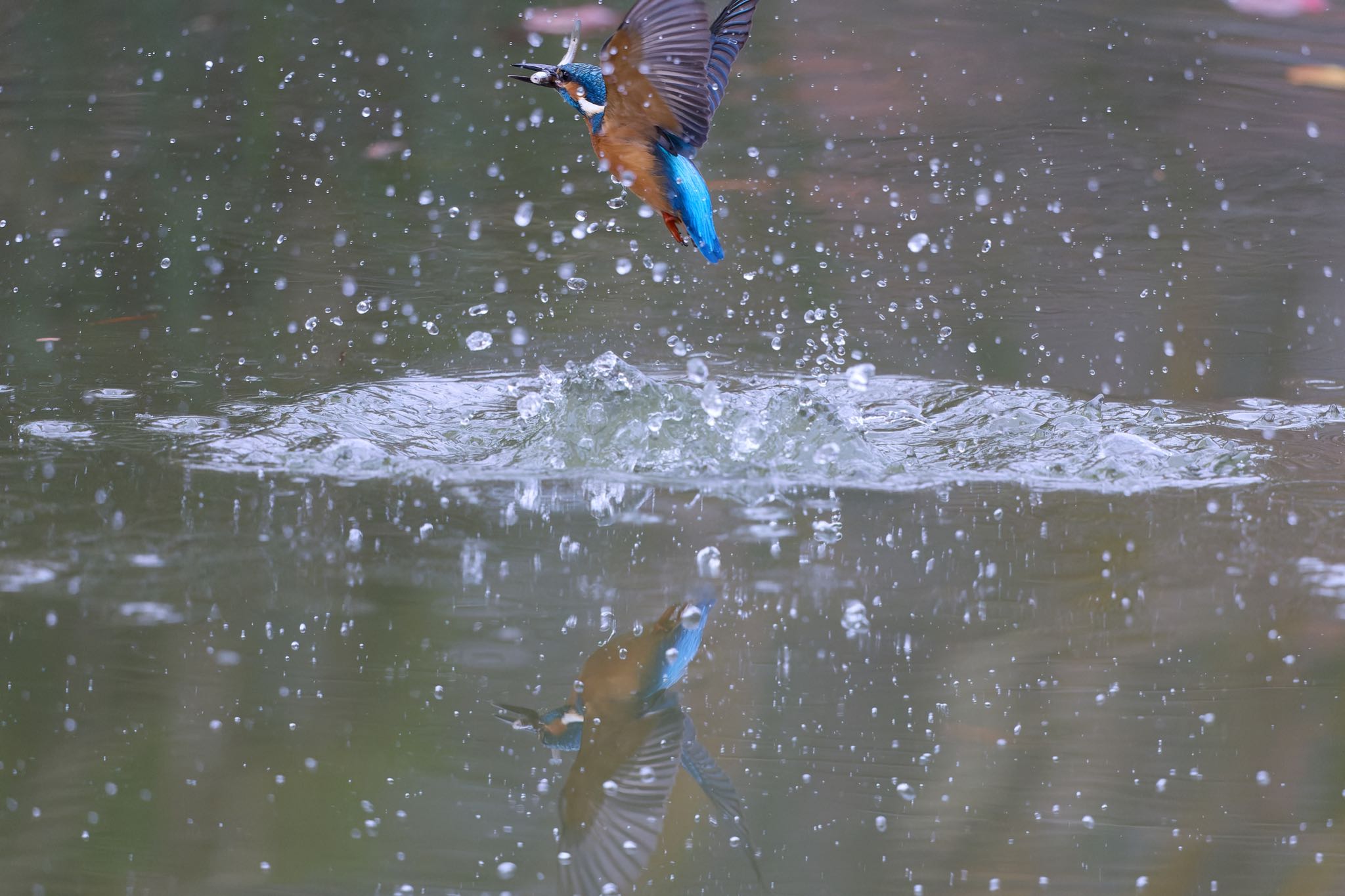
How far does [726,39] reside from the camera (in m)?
1.84

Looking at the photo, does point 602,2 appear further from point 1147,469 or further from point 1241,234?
point 1147,469

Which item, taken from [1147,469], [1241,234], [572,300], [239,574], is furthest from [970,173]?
[239,574]

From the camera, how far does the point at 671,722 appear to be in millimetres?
1160

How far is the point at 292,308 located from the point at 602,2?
4.75ft

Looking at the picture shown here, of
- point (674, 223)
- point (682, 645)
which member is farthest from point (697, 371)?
point (682, 645)

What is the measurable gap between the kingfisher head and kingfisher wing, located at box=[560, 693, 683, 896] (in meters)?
0.76

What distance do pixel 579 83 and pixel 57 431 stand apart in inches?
37.4

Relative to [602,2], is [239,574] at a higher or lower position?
lower

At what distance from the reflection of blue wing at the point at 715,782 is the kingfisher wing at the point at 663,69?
0.76m

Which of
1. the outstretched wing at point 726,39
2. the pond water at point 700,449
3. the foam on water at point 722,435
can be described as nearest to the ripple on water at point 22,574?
the pond water at point 700,449

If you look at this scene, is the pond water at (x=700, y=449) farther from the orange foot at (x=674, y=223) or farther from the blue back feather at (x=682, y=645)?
the orange foot at (x=674, y=223)

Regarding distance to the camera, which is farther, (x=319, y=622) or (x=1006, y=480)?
(x=1006, y=480)

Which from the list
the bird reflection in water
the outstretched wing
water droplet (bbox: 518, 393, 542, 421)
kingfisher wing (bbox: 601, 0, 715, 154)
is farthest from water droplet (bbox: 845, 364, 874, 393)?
the bird reflection in water

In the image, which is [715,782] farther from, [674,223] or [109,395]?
[109,395]
